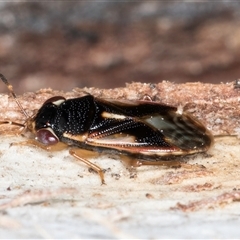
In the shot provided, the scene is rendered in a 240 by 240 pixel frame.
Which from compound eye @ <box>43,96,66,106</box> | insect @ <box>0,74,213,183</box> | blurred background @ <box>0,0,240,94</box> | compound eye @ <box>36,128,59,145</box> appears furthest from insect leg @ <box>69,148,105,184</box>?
blurred background @ <box>0,0,240,94</box>

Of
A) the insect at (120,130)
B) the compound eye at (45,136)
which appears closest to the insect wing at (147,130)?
the insect at (120,130)

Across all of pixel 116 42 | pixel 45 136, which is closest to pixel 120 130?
pixel 45 136

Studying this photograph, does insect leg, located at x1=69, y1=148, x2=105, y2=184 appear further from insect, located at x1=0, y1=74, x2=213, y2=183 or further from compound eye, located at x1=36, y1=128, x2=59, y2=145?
compound eye, located at x1=36, y1=128, x2=59, y2=145

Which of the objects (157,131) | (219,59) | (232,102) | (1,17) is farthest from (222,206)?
(1,17)

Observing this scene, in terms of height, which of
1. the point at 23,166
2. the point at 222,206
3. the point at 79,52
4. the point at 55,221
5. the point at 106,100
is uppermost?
the point at 79,52

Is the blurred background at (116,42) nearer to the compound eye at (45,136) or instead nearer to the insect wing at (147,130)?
the insect wing at (147,130)

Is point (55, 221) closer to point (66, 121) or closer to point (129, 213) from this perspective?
point (129, 213)
